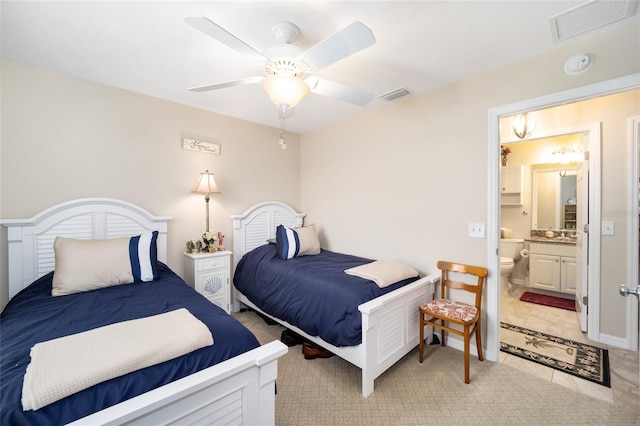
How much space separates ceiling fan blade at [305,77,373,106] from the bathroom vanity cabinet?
385cm

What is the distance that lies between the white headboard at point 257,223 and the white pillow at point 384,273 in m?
1.55

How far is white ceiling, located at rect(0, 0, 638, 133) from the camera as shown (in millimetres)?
1536

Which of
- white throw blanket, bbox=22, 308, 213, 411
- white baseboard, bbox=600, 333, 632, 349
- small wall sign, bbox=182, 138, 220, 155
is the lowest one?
white baseboard, bbox=600, 333, 632, 349

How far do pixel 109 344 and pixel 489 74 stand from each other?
3.12 meters

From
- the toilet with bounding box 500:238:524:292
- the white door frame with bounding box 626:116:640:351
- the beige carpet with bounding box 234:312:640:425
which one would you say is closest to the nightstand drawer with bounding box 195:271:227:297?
the beige carpet with bounding box 234:312:640:425

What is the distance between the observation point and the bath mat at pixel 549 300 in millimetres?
3449

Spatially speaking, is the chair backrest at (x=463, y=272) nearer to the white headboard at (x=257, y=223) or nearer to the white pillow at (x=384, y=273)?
the white pillow at (x=384, y=273)

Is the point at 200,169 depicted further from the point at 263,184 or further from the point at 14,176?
the point at 14,176

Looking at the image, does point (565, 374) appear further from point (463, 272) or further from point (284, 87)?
point (284, 87)

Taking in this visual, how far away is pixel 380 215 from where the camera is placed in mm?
3086

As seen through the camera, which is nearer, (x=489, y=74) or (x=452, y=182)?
(x=489, y=74)

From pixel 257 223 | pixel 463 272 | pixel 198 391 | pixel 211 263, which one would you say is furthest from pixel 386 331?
pixel 257 223

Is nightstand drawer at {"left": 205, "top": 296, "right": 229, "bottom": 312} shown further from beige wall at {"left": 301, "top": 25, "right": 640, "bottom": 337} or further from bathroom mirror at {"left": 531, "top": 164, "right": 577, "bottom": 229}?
bathroom mirror at {"left": 531, "top": 164, "right": 577, "bottom": 229}

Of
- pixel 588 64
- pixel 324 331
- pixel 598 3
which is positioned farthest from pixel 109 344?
pixel 588 64
